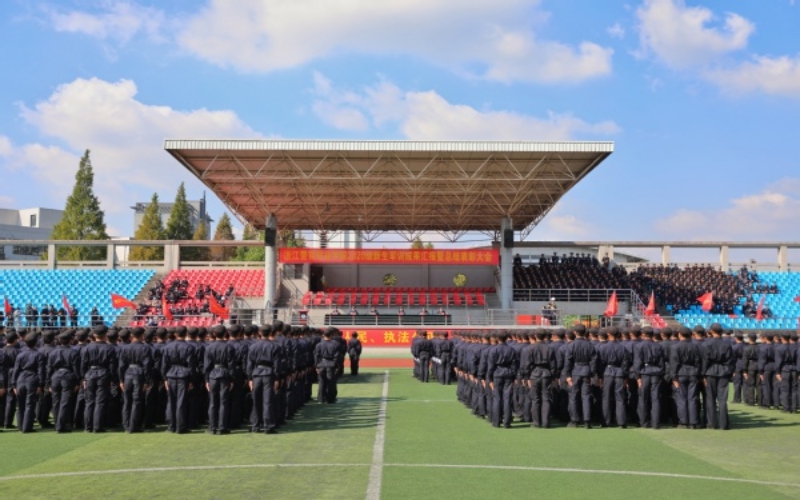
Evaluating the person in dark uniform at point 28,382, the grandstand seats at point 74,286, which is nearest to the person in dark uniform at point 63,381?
the person in dark uniform at point 28,382

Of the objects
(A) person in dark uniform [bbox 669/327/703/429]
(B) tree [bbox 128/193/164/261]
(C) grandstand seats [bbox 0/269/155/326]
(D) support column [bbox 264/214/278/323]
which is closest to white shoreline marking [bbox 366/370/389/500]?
(A) person in dark uniform [bbox 669/327/703/429]

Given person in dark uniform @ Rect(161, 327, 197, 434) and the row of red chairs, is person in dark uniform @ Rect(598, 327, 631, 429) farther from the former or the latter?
the row of red chairs

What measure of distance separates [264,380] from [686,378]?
6524 mm

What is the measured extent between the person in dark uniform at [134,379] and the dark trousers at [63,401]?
75 centimetres

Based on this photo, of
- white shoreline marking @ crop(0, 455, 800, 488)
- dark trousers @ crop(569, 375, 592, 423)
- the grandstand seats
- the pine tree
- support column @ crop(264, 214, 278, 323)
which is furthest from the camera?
the pine tree

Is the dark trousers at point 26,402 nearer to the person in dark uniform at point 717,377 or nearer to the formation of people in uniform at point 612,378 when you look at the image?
the formation of people in uniform at point 612,378

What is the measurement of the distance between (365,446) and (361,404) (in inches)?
188

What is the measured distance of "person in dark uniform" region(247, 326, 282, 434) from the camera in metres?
10.4

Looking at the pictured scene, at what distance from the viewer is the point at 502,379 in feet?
36.2

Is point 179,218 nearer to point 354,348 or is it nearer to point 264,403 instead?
point 354,348

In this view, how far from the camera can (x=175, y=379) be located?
10.5 metres

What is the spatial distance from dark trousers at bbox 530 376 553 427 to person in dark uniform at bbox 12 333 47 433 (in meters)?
7.66

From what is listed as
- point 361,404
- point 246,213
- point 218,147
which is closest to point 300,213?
point 246,213

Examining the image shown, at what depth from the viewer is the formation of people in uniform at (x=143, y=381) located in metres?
10.5
